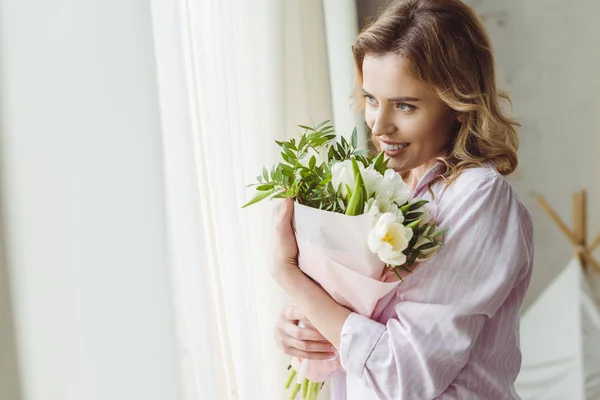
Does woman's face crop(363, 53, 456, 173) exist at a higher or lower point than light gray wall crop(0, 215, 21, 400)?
higher

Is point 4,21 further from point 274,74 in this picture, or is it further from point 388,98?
point 274,74

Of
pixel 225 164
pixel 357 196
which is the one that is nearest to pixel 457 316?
pixel 357 196

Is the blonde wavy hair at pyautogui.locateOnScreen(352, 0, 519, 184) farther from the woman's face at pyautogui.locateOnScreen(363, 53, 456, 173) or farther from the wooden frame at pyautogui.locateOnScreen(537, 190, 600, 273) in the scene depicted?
the wooden frame at pyautogui.locateOnScreen(537, 190, 600, 273)

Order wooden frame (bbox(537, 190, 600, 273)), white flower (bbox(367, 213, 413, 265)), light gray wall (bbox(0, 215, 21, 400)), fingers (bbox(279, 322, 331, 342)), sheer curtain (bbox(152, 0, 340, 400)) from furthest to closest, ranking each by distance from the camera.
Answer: wooden frame (bbox(537, 190, 600, 273)), fingers (bbox(279, 322, 331, 342)), sheer curtain (bbox(152, 0, 340, 400)), white flower (bbox(367, 213, 413, 265)), light gray wall (bbox(0, 215, 21, 400))

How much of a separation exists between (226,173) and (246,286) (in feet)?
0.67

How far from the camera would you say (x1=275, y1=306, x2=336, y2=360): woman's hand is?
114cm

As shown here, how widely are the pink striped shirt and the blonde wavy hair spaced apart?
0.08m

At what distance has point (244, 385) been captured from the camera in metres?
1.18

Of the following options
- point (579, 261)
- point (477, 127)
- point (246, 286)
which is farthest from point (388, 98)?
point (579, 261)

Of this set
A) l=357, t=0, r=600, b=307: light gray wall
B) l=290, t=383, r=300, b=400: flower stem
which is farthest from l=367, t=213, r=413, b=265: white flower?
l=357, t=0, r=600, b=307: light gray wall

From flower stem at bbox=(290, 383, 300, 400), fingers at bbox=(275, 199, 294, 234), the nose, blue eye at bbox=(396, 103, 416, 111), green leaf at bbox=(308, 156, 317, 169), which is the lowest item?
flower stem at bbox=(290, 383, 300, 400)

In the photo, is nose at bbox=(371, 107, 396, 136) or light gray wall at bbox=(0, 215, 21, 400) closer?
light gray wall at bbox=(0, 215, 21, 400)

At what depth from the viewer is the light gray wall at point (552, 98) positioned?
103 inches

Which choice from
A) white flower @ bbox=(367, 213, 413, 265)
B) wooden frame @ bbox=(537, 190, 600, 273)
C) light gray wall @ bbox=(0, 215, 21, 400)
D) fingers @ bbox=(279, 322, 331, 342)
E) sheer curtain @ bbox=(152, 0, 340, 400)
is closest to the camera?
light gray wall @ bbox=(0, 215, 21, 400)
